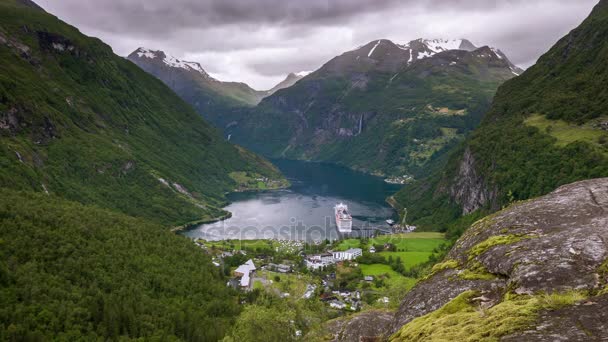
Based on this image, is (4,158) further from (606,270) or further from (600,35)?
(600,35)

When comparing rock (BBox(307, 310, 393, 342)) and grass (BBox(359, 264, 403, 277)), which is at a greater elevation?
rock (BBox(307, 310, 393, 342))

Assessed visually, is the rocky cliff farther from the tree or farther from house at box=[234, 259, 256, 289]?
house at box=[234, 259, 256, 289]

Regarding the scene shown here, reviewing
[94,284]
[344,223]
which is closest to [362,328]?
[94,284]

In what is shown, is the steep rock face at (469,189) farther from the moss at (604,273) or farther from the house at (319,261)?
the moss at (604,273)

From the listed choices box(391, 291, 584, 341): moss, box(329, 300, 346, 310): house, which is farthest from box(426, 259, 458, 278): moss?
box(329, 300, 346, 310): house

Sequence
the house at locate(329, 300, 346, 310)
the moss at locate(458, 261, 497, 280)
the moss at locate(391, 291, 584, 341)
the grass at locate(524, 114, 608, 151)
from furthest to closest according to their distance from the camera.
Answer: the grass at locate(524, 114, 608, 151) → the house at locate(329, 300, 346, 310) → the moss at locate(458, 261, 497, 280) → the moss at locate(391, 291, 584, 341)

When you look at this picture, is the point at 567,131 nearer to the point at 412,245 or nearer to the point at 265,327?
the point at 412,245
